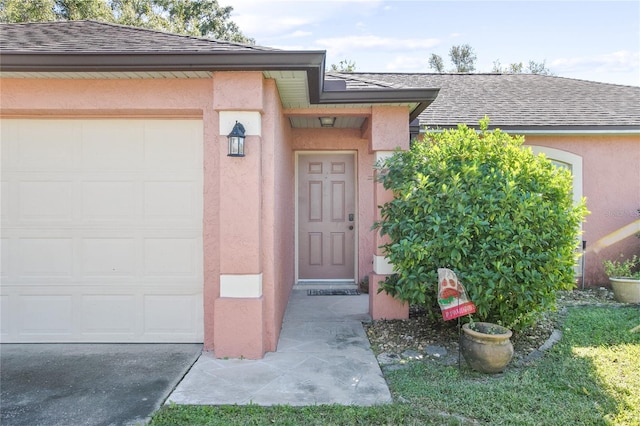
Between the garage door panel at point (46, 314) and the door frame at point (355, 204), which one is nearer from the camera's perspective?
the garage door panel at point (46, 314)

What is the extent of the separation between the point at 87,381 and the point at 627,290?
23.8 feet

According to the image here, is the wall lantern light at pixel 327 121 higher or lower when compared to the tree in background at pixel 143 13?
lower

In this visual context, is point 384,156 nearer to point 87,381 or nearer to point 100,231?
point 100,231

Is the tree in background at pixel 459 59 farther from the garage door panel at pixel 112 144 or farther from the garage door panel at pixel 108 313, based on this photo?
the garage door panel at pixel 108 313

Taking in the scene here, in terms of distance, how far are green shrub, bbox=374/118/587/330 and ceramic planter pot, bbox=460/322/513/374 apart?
0.46 meters

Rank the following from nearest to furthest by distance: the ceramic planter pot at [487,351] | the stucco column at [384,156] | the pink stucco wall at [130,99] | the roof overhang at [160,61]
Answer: the ceramic planter pot at [487,351] → the roof overhang at [160,61] → the pink stucco wall at [130,99] → the stucco column at [384,156]

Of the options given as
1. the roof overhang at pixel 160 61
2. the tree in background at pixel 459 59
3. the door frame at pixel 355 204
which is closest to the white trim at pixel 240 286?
the roof overhang at pixel 160 61

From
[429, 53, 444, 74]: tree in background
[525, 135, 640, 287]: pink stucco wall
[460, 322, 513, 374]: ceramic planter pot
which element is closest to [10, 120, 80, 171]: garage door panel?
[460, 322, 513, 374]: ceramic planter pot

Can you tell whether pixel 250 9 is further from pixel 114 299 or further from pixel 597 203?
pixel 597 203

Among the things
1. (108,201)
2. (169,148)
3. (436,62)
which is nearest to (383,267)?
(169,148)

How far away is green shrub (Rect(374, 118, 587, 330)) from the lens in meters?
4.13

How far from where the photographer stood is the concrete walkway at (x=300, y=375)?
326 centimetres

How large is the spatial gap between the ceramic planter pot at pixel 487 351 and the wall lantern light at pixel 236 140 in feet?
9.18

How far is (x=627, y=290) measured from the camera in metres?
6.28
